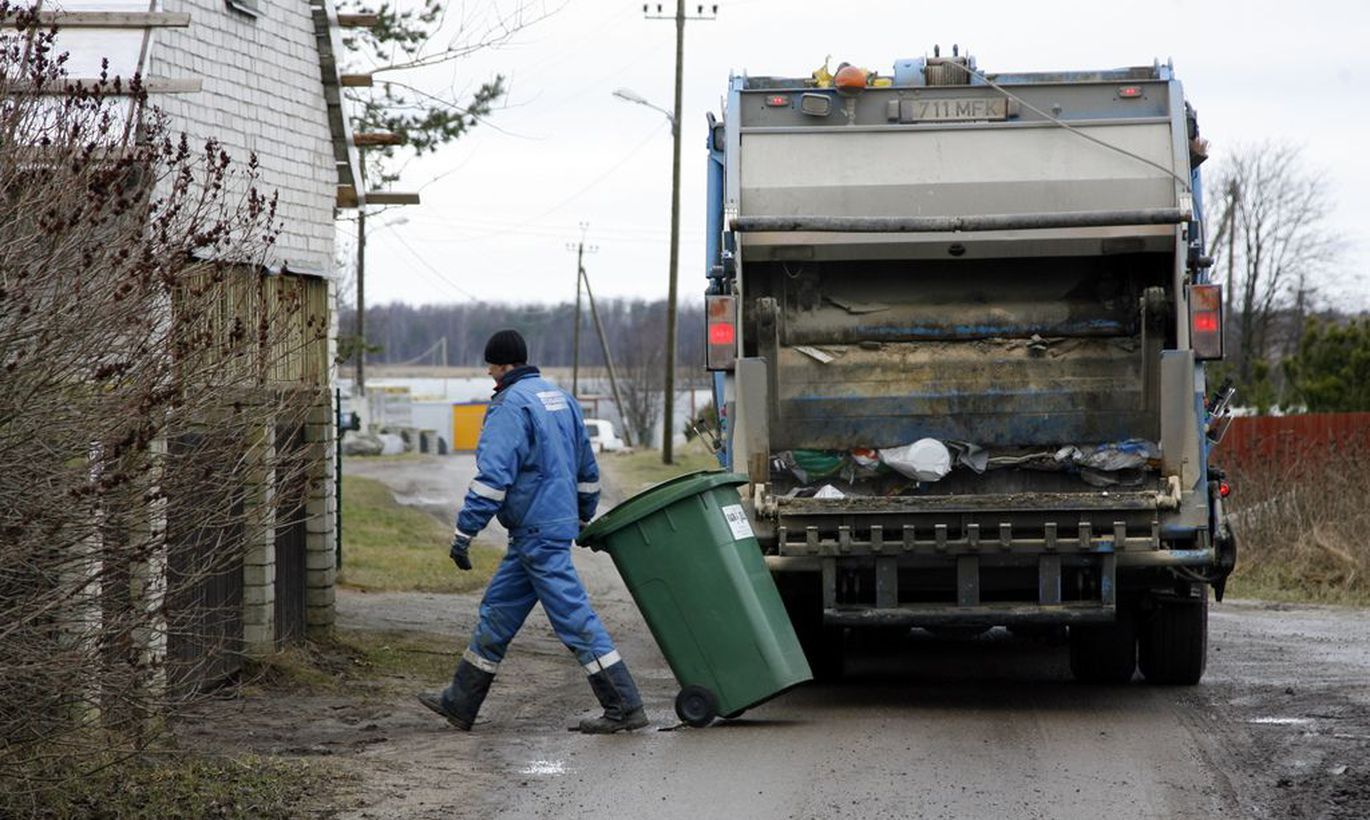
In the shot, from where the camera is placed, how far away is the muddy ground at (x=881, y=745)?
632cm

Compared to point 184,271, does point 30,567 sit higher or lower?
lower

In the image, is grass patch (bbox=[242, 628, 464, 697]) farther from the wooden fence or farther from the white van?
the white van

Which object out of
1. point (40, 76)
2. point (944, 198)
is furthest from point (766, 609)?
point (40, 76)

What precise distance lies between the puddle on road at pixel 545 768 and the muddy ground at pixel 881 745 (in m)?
0.01

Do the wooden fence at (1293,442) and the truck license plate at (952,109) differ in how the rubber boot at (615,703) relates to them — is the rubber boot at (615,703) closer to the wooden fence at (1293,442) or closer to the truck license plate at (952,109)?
the truck license plate at (952,109)

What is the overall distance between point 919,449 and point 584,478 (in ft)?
5.43

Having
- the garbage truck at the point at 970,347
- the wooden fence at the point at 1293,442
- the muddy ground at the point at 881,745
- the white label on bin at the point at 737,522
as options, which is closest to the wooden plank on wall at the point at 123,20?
the garbage truck at the point at 970,347

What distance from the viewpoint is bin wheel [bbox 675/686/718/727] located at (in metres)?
7.75

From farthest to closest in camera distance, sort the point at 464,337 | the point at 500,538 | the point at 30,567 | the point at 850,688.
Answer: the point at 464,337
the point at 500,538
the point at 850,688
the point at 30,567

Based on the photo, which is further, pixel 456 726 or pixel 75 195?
pixel 456 726

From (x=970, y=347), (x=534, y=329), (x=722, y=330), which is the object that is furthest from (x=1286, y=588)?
(x=534, y=329)

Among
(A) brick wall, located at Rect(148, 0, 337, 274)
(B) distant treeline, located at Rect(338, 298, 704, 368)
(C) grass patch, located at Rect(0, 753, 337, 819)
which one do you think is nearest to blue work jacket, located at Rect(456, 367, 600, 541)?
(C) grass patch, located at Rect(0, 753, 337, 819)

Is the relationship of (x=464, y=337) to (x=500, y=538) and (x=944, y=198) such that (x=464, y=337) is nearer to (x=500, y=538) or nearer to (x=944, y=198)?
(x=500, y=538)

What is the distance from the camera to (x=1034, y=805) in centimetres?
622
